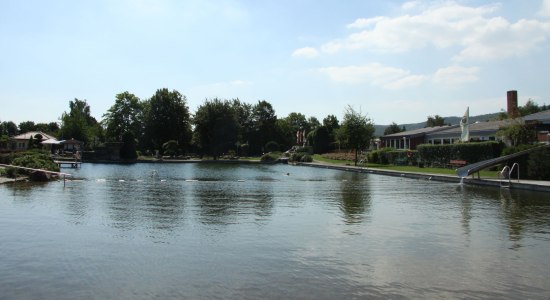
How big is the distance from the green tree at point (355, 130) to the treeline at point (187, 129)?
16275 millimetres

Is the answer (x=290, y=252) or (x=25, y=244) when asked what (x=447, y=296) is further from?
(x=25, y=244)

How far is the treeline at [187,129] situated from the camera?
8175cm

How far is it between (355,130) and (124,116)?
61.8m

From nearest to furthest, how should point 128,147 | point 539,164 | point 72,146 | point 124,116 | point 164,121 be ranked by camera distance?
1. point 539,164
2. point 128,147
3. point 72,146
4. point 164,121
5. point 124,116

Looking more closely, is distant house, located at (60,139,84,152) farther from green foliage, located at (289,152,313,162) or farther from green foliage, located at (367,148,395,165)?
green foliage, located at (367,148,395,165)

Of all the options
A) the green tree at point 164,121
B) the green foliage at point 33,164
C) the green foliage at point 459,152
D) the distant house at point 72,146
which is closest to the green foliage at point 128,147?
the distant house at point 72,146

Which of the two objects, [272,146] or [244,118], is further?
[244,118]

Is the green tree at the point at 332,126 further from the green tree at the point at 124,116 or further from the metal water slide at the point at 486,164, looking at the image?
the metal water slide at the point at 486,164

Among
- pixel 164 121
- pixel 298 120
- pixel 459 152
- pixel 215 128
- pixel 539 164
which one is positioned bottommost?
pixel 539 164

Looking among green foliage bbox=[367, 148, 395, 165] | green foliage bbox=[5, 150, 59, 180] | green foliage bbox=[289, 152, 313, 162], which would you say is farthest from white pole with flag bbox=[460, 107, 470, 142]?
green foliage bbox=[5, 150, 59, 180]

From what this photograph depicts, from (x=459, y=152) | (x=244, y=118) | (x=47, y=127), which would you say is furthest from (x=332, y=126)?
(x=47, y=127)

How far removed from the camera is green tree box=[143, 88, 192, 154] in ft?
286

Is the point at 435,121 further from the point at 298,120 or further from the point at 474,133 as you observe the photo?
the point at 474,133

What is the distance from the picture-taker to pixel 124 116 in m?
97.6
